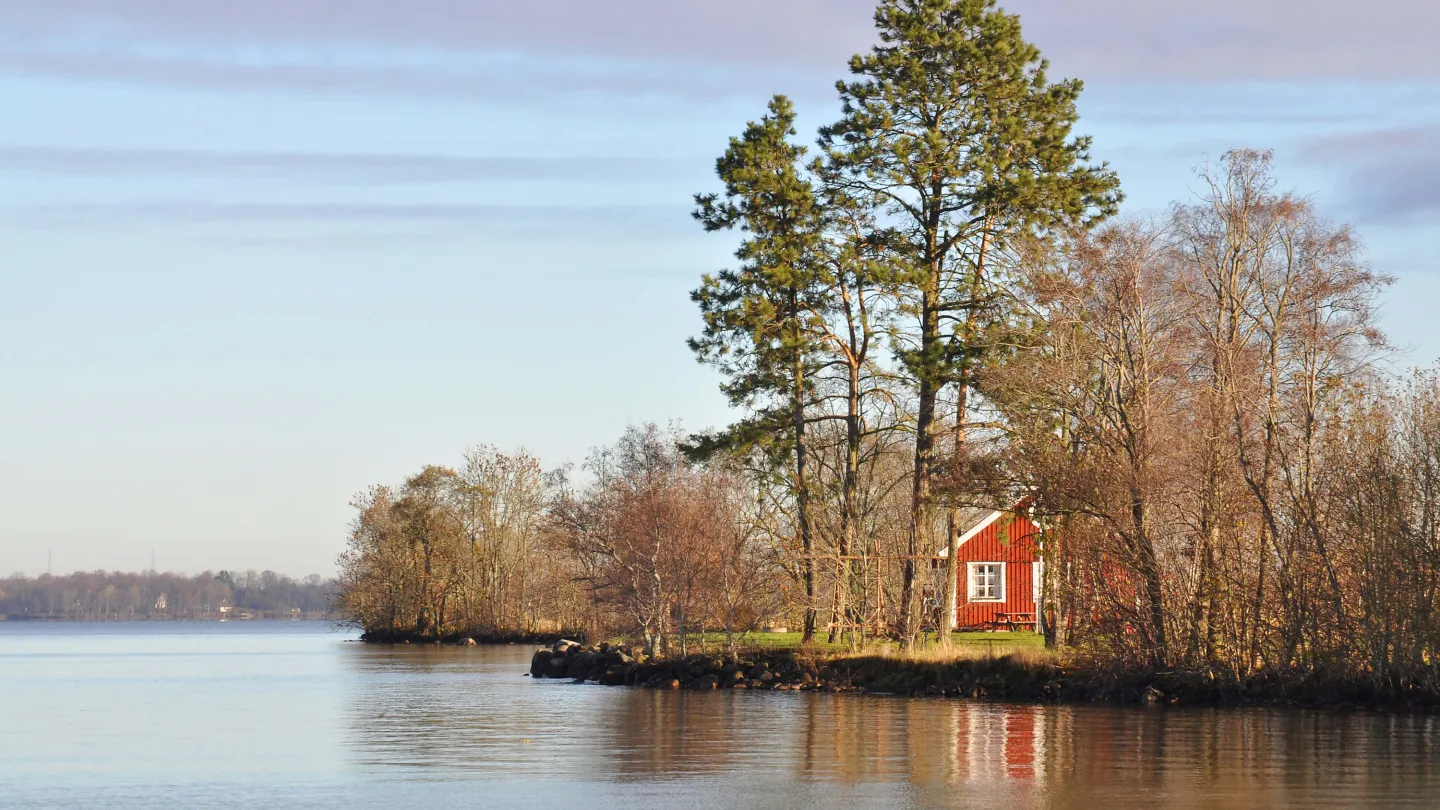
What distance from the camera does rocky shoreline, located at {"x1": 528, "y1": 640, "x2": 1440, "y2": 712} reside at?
31.9m

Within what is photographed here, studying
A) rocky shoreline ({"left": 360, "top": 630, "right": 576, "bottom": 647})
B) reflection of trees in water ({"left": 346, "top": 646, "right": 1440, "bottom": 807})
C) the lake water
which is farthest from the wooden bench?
rocky shoreline ({"left": 360, "top": 630, "right": 576, "bottom": 647})

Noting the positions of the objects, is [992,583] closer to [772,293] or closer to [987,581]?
[987,581]

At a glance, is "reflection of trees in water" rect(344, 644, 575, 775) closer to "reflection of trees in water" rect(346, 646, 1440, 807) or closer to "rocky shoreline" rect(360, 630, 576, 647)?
"reflection of trees in water" rect(346, 646, 1440, 807)

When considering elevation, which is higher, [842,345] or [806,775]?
[842,345]

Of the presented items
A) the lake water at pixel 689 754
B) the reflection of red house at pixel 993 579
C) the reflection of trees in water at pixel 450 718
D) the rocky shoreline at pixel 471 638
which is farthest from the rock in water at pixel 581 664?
the rocky shoreline at pixel 471 638

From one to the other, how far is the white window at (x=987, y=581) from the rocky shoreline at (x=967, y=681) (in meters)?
13.2

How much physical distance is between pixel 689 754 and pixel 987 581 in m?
34.2

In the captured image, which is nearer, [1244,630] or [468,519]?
[1244,630]

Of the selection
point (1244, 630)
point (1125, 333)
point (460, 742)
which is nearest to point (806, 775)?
point (460, 742)

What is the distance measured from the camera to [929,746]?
24594mm

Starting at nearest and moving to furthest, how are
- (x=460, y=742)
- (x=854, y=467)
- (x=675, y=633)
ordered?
(x=460, y=742) < (x=854, y=467) < (x=675, y=633)

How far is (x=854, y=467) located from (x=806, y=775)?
25.0 meters

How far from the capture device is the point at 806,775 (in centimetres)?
2070

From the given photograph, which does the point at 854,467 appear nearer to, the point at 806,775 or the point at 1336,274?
the point at 1336,274
